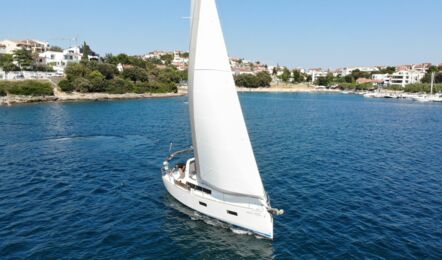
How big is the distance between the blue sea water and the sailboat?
1822 mm

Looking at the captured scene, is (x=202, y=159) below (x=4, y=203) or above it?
above

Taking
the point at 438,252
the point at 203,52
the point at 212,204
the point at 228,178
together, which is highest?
the point at 203,52

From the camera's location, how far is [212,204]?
2673 centimetres

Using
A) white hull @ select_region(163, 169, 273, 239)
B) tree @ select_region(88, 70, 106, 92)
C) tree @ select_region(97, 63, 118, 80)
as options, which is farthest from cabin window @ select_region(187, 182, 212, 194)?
tree @ select_region(97, 63, 118, 80)

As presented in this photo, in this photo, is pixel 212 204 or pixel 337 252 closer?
pixel 337 252

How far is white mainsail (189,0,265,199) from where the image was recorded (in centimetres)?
2330

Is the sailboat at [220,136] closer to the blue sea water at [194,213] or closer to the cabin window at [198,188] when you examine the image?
the cabin window at [198,188]

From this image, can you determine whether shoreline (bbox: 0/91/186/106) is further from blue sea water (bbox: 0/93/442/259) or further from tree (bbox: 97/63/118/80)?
blue sea water (bbox: 0/93/442/259)

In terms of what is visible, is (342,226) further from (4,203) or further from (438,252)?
(4,203)

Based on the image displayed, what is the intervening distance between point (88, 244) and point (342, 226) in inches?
748

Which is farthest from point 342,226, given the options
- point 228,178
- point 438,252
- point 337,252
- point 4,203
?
point 4,203

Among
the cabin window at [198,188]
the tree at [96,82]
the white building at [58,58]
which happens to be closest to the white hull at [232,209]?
the cabin window at [198,188]

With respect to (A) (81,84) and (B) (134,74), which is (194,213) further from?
(B) (134,74)

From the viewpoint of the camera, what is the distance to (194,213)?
2881 centimetres
